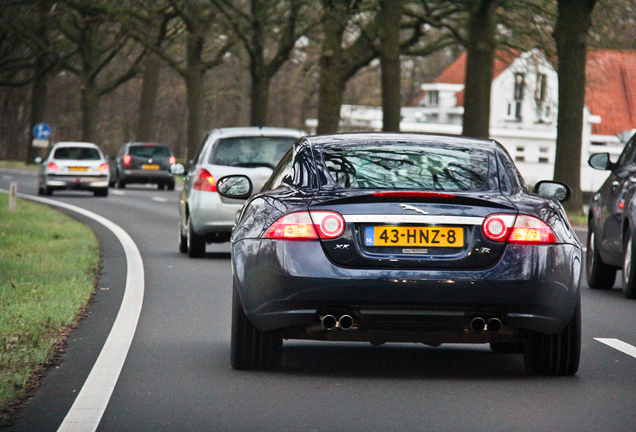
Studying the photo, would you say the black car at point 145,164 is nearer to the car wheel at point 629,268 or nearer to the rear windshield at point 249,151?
the rear windshield at point 249,151

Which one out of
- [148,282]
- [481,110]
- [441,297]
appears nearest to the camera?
[441,297]

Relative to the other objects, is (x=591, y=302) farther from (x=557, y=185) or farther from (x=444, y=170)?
(x=444, y=170)

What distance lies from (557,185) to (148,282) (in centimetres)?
529

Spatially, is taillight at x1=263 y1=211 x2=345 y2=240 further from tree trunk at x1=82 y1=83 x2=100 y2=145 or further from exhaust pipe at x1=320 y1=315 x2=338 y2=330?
tree trunk at x1=82 y1=83 x2=100 y2=145

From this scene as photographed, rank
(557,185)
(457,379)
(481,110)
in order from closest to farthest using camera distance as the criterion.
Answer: (457,379) → (557,185) → (481,110)

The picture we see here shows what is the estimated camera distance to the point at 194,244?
626 inches

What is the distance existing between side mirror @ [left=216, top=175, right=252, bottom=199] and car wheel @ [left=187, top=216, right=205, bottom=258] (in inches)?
275

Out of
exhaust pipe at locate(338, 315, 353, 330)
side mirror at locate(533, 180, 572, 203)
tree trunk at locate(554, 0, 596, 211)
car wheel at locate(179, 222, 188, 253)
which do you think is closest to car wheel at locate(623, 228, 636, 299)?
side mirror at locate(533, 180, 572, 203)

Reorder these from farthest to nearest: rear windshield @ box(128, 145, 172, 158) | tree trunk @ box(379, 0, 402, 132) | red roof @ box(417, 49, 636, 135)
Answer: red roof @ box(417, 49, 636, 135)
rear windshield @ box(128, 145, 172, 158)
tree trunk @ box(379, 0, 402, 132)

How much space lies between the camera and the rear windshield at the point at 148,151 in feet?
144

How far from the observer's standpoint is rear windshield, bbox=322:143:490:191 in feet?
23.4

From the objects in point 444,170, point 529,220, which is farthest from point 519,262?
point 444,170

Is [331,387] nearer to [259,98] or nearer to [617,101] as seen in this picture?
[259,98]

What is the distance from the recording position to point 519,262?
673 cm
